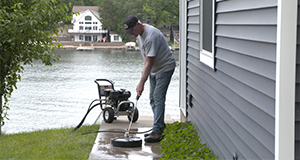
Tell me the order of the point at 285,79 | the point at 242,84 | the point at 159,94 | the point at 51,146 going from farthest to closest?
1. the point at 51,146
2. the point at 159,94
3. the point at 242,84
4. the point at 285,79

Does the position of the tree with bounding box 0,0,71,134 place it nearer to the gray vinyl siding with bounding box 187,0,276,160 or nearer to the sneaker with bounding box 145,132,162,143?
the sneaker with bounding box 145,132,162,143

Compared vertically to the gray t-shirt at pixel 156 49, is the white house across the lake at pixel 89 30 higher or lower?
higher

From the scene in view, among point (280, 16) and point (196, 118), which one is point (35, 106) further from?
point (280, 16)

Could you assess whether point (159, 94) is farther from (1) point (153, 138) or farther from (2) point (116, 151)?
(2) point (116, 151)

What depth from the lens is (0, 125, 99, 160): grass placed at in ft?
17.7

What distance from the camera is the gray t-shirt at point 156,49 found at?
5391mm

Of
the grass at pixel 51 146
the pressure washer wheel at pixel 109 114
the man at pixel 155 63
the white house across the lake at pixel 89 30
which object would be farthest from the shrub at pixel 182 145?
the white house across the lake at pixel 89 30

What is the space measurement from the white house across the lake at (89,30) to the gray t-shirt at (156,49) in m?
82.9

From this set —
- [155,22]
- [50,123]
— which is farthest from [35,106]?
[155,22]

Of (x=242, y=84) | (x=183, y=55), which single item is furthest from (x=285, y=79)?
(x=183, y=55)

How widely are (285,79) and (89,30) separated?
88868 mm

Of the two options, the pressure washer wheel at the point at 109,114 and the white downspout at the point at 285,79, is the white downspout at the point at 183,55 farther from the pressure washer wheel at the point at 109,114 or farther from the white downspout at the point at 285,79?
the white downspout at the point at 285,79

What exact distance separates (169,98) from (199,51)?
1508 centimetres

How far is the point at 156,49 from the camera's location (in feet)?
17.8
